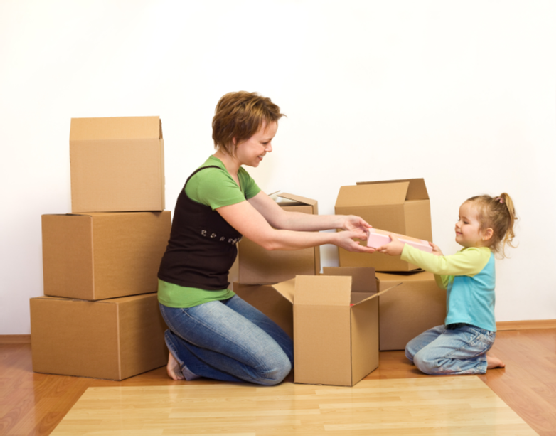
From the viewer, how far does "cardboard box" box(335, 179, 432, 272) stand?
2.04m

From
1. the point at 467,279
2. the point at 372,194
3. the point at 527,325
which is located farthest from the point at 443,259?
the point at 527,325

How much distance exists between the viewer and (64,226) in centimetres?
179

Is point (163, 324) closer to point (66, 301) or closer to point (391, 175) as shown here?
point (66, 301)

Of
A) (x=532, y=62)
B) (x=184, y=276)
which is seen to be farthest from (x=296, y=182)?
(x=532, y=62)

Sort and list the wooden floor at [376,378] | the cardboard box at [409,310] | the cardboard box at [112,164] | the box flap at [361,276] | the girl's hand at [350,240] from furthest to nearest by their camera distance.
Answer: the cardboard box at [409,310] < the box flap at [361,276] < the cardboard box at [112,164] < the girl's hand at [350,240] < the wooden floor at [376,378]

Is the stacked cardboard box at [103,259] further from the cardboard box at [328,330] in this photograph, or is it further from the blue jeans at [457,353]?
the blue jeans at [457,353]

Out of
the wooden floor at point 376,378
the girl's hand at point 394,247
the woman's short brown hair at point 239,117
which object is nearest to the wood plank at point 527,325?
the wooden floor at point 376,378

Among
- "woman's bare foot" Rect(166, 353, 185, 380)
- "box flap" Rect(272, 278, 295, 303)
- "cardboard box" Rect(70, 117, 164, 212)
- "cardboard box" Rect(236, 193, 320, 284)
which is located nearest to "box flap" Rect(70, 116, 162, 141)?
"cardboard box" Rect(70, 117, 164, 212)

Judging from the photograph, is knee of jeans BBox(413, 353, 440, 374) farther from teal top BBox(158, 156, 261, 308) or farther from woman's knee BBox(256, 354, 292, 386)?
teal top BBox(158, 156, 261, 308)

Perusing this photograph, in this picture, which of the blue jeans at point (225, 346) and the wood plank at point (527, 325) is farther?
the wood plank at point (527, 325)

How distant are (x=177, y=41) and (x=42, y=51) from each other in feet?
1.88

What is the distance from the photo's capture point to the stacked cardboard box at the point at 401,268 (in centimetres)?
203

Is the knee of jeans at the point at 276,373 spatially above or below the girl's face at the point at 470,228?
below

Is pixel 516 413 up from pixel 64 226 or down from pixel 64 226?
down
